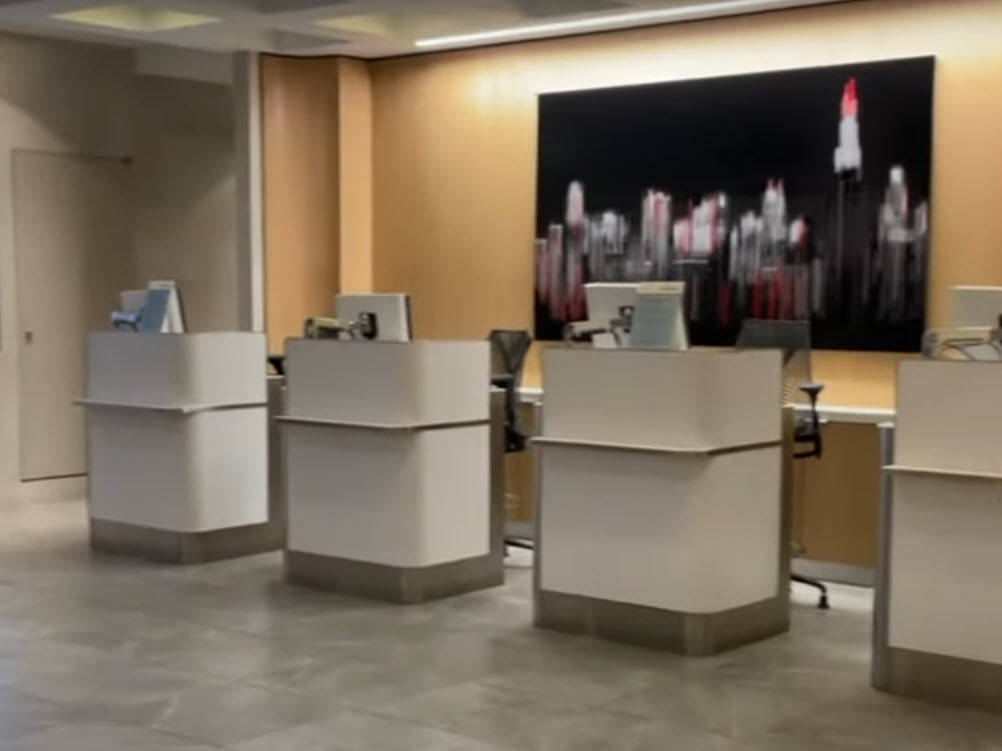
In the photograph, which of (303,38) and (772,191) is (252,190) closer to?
(303,38)


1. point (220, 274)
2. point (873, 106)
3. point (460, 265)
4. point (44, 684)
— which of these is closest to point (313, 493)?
point (44, 684)

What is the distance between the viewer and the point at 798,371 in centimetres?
699

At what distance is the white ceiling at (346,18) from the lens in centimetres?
762

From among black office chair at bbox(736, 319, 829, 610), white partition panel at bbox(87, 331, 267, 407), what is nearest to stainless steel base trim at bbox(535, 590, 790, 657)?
black office chair at bbox(736, 319, 829, 610)

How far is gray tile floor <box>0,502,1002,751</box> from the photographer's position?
183 inches

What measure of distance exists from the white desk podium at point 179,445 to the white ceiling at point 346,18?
1.87m

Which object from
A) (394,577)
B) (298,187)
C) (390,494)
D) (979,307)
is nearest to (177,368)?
(390,494)

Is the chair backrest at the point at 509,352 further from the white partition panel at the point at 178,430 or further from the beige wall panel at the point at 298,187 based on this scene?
the beige wall panel at the point at 298,187

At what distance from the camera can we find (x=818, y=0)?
24.8ft

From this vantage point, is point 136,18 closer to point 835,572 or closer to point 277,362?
point 277,362

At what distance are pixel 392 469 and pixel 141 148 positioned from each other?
5115 millimetres

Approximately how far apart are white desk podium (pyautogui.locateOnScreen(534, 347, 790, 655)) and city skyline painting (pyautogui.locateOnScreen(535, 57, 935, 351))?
1.80 metres

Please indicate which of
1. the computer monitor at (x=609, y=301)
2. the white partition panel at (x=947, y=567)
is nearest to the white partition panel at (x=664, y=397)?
the computer monitor at (x=609, y=301)

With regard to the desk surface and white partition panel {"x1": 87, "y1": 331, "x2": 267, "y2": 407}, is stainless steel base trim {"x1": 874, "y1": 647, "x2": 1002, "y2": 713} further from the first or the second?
white partition panel {"x1": 87, "y1": 331, "x2": 267, "y2": 407}
